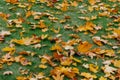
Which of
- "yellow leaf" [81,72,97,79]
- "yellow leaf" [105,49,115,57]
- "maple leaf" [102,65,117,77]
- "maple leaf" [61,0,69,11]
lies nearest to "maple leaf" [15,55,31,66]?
"yellow leaf" [81,72,97,79]

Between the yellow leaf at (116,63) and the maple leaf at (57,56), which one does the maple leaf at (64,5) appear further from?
the yellow leaf at (116,63)

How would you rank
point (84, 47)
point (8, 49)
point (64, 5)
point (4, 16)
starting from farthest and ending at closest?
1. point (64, 5)
2. point (4, 16)
3. point (84, 47)
4. point (8, 49)

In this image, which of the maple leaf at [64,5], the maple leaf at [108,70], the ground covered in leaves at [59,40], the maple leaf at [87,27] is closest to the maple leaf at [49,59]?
the ground covered in leaves at [59,40]

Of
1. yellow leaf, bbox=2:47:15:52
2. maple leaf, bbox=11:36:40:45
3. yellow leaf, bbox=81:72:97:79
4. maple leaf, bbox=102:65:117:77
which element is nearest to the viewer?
yellow leaf, bbox=81:72:97:79

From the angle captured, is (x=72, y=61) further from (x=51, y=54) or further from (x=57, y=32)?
(x=57, y=32)

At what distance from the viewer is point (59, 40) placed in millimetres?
4316

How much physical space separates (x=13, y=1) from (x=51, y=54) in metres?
1.86

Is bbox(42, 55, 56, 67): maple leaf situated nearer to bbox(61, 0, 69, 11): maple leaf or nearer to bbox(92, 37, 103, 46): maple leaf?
bbox(92, 37, 103, 46): maple leaf

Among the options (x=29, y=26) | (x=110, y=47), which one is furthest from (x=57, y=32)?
(x=110, y=47)

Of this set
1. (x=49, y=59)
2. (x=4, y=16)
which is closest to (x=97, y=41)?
(x=49, y=59)

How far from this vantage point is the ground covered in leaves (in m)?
3.68

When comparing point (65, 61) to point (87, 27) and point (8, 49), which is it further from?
point (87, 27)

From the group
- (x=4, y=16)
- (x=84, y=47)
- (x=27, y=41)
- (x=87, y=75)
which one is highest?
(x=4, y=16)

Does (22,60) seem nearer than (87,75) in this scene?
No
